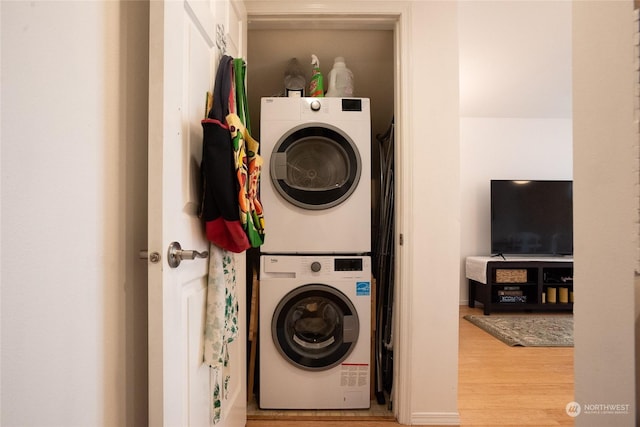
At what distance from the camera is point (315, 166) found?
1967 millimetres

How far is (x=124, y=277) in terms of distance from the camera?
30.5 inches

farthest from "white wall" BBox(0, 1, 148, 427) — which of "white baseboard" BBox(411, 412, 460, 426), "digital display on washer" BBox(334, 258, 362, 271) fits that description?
"white baseboard" BBox(411, 412, 460, 426)

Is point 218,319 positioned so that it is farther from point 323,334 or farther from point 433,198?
point 433,198

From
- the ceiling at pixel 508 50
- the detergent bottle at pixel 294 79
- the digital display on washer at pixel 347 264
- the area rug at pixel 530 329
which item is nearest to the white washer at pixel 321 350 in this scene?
the digital display on washer at pixel 347 264

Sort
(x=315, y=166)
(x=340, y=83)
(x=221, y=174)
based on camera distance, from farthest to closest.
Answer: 1. (x=340, y=83)
2. (x=315, y=166)
3. (x=221, y=174)

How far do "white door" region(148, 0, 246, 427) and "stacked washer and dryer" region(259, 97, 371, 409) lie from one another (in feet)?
2.15

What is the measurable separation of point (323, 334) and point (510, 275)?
2934 mm

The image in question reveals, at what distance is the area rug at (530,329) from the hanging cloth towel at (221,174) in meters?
2.91

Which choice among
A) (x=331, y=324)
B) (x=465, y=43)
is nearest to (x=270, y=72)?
(x=465, y=43)

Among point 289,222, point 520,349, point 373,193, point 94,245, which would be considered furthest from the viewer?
point 520,349

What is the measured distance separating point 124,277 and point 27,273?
0.25 metres

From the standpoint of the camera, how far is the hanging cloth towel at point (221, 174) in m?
1.00

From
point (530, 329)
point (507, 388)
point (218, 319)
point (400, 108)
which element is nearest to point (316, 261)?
point (218, 319)

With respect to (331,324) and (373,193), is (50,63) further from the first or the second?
(373,193)
